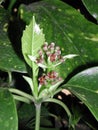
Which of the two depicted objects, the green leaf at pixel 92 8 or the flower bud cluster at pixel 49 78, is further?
the green leaf at pixel 92 8

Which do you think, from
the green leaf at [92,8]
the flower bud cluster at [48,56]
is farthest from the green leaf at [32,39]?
the green leaf at [92,8]

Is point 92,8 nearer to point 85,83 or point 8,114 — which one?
point 85,83

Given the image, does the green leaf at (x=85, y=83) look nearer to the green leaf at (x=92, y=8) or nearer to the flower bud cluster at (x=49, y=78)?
the flower bud cluster at (x=49, y=78)

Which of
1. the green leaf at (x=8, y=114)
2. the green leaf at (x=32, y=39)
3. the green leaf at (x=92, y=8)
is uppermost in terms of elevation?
the green leaf at (x=32, y=39)

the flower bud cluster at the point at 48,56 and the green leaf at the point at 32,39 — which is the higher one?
the green leaf at the point at 32,39

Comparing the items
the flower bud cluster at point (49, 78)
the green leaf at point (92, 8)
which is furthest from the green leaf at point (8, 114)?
the green leaf at point (92, 8)

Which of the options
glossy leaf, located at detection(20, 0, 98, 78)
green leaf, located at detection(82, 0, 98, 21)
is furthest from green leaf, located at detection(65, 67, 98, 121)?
green leaf, located at detection(82, 0, 98, 21)

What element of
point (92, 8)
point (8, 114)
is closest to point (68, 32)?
point (92, 8)

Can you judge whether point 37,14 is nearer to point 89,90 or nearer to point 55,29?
point 55,29
